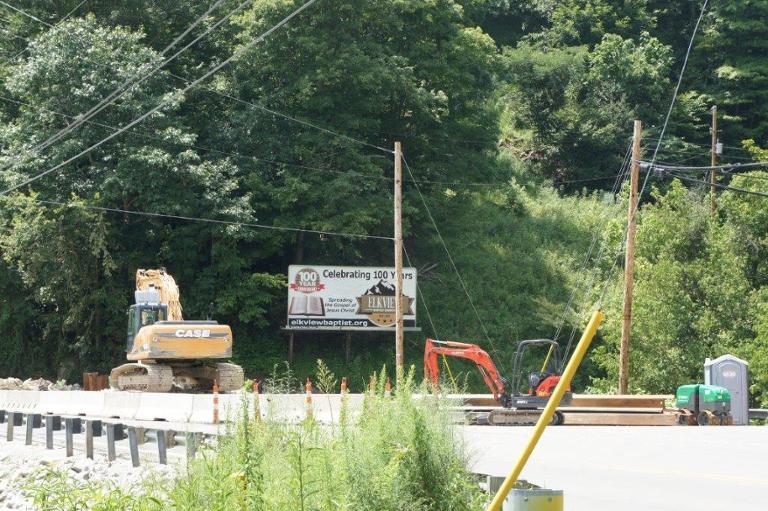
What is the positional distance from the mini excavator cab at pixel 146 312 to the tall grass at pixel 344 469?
81.6ft

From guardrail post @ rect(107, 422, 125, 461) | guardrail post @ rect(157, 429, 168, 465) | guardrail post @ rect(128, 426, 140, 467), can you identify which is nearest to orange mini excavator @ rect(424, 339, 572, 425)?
guardrail post @ rect(107, 422, 125, 461)

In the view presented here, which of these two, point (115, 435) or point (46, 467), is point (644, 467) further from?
point (115, 435)

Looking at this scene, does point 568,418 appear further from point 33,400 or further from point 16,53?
point 16,53

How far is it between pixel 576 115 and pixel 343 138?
62.6 feet

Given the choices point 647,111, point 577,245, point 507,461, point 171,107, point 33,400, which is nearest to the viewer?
point 507,461

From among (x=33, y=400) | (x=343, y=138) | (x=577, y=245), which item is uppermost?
(x=343, y=138)

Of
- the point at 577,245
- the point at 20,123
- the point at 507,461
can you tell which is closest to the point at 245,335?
the point at 20,123

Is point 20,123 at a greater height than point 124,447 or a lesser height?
greater

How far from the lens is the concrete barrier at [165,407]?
2884 cm

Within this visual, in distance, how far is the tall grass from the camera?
9656 mm

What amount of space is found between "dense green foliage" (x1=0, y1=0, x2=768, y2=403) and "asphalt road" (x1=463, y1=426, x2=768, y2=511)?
20.6 metres

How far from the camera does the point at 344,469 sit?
9.77 metres

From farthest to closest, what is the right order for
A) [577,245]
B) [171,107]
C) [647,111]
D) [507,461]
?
[647,111], [577,245], [171,107], [507,461]

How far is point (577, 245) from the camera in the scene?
5500 cm
